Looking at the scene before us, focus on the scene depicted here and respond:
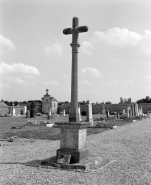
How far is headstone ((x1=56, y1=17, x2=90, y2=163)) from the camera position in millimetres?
6398

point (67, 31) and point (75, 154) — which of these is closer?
point (75, 154)

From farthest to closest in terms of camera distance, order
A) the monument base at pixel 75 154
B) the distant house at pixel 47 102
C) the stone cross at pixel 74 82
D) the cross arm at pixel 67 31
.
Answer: the distant house at pixel 47 102, the cross arm at pixel 67 31, the stone cross at pixel 74 82, the monument base at pixel 75 154

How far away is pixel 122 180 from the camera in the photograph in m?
4.96

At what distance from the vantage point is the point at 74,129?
648 cm

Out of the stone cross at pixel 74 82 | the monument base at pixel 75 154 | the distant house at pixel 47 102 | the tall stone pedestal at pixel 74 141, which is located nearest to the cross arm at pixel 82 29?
the stone cross at pixel 74 82

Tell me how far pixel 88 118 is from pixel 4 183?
15.5 metres

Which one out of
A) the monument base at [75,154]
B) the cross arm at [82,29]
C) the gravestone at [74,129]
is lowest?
the monument base at [75,154]

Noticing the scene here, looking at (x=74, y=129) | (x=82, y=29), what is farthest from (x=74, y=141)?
(x=82, y=29)

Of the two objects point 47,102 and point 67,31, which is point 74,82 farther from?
point 47,102

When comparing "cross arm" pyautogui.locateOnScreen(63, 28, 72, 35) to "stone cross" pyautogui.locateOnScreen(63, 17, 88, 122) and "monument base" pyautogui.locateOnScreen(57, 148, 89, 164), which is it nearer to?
"stone cross" pyautogui.locateOnScreen(63, 17, 88, 122)

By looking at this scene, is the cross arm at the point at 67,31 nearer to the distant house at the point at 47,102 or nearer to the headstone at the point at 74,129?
the headstone at the point at 74,129

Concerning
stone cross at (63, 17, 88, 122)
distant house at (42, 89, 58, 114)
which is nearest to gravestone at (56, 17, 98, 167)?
stone cross at (63, 17, 88, 122)

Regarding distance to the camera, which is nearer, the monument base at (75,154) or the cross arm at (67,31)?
the monument base at (75,154)

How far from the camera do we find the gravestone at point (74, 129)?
6395 millimetres
